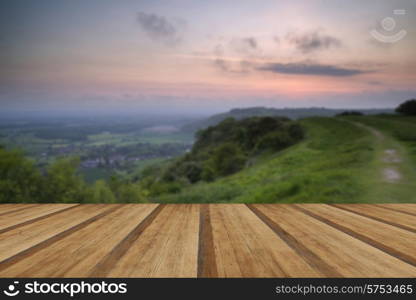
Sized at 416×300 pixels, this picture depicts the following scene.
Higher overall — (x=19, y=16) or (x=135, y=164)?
(x=19, y=16)

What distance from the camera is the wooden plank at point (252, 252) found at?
102cm

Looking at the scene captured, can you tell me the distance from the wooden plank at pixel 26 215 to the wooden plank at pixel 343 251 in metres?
1.48

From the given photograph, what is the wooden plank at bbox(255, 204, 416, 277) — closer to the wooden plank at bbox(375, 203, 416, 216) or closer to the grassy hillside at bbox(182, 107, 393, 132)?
the wooden plank at bbox(375, 203, 416, 216)

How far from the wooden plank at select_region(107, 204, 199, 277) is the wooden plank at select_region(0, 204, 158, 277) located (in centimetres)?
10

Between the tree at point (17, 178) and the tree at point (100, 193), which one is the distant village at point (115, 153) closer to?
the tree at point (17, 178)

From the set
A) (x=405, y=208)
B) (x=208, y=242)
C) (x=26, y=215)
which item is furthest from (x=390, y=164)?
(x=26, y=215)

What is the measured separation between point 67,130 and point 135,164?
198 cm

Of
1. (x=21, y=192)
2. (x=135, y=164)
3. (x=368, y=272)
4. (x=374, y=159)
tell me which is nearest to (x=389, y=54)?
(x=374, y=159)

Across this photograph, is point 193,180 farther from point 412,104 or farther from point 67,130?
point 412,104

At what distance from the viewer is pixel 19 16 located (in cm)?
542

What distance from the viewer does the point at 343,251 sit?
124 centimetres

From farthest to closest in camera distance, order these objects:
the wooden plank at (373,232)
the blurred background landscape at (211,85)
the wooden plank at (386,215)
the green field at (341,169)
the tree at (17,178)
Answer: the tree at (17,178)
the blurred background landscape at (211,85)
the green field at (341,169)
the wooden plank at (386,215)
the wooden plank at (373,232)

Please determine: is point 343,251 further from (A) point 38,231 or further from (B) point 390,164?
(B) point 390,164

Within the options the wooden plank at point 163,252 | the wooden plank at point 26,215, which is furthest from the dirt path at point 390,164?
the wooden plank at point 26,215
